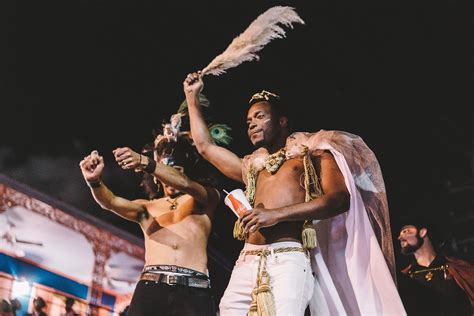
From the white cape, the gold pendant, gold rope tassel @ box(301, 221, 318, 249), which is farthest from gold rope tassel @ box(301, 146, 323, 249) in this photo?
the gold pendant

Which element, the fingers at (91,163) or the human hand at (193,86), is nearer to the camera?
the human hand at (193,86)

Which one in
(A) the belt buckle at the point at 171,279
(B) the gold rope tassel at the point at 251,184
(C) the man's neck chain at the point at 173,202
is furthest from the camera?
(C) the man's neck chain at the point at 173,202

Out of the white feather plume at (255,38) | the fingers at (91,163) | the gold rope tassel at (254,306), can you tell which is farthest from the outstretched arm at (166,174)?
the gold rope tassel at (254,306)

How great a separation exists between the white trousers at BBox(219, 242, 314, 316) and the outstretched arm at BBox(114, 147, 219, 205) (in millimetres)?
1154

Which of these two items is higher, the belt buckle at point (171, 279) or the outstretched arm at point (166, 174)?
the outstretched arm at point (166, 174)

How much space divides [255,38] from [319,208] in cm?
142

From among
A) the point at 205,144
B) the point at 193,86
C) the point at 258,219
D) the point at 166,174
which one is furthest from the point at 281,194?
the point at 166,174

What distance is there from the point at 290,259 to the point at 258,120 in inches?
36.2

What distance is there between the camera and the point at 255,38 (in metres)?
3.86

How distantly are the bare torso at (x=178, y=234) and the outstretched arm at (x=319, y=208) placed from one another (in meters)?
1.27

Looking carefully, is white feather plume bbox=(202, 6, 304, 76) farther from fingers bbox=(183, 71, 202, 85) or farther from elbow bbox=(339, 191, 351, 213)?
elbow bbox=(339, 191, 351, 213)

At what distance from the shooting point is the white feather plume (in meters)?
3.83

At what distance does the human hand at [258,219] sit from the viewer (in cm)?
285

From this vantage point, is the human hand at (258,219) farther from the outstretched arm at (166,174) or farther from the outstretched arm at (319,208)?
the outstretched arm at (166,174)
